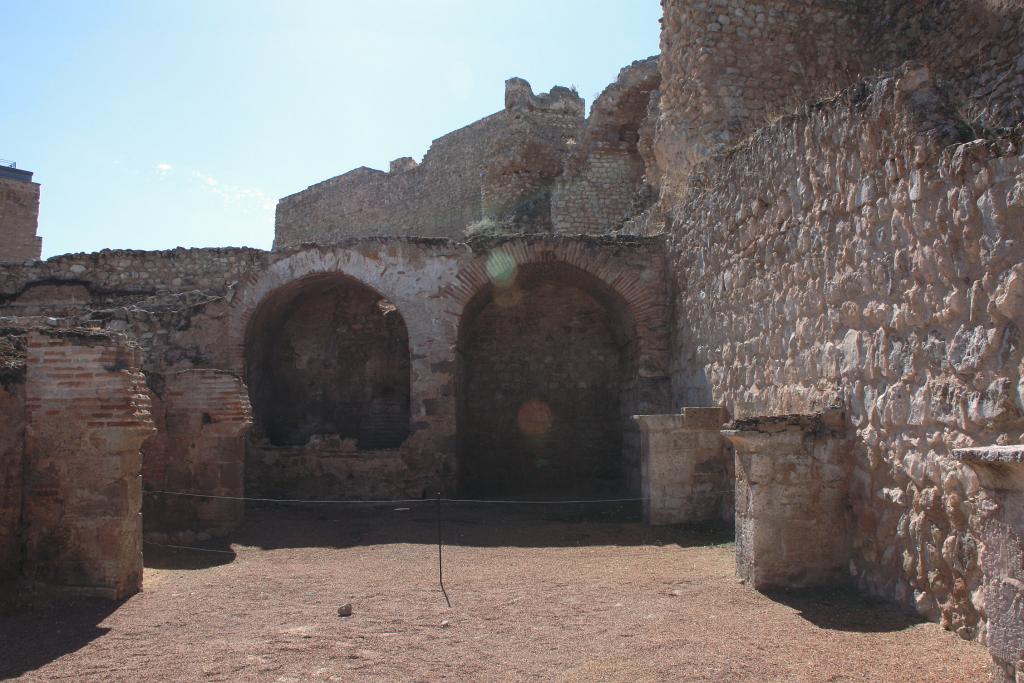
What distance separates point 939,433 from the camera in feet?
14.7

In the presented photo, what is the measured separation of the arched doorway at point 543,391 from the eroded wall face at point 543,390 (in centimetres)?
2

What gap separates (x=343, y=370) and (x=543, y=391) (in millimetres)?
3534

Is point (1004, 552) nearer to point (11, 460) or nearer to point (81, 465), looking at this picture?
point (81, 465)

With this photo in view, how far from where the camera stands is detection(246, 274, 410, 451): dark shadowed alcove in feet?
45.2

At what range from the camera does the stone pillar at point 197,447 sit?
328 inches

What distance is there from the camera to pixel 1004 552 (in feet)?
Answer: 8.88

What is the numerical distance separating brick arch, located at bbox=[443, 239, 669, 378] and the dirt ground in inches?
138

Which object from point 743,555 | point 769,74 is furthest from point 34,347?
point 769,74

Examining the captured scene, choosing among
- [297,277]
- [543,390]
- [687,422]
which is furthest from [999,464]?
[543,390]

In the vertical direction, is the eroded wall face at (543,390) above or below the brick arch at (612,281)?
below

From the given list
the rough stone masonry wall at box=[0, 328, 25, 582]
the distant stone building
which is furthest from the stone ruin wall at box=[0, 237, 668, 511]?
the distant stone building

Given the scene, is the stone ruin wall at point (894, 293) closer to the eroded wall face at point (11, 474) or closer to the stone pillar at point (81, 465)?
the stone pillar at point (81, 465)

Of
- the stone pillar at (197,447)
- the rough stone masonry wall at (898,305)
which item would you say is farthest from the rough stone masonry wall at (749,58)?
the stone pillar at (197,447)

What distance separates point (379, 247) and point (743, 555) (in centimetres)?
745
